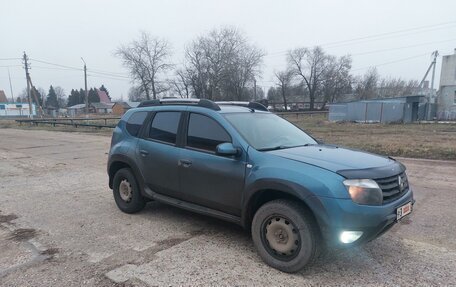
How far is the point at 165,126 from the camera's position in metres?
4.91

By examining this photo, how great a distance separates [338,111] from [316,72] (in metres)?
48.4

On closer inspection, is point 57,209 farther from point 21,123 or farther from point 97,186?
point 21,123

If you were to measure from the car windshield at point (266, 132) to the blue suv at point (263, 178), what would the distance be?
0.02 metres

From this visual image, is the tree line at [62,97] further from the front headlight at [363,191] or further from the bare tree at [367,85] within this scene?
the front headlight at [363,191]

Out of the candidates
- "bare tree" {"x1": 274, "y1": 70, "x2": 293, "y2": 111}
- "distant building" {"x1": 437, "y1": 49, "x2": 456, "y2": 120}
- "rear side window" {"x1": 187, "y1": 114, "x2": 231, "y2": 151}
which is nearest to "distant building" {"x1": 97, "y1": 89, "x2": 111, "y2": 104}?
"bare tree" {"x1": 274, "y1": 70, "x2": 293, "y2": 111}

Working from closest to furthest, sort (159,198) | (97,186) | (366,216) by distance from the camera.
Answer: (366,216) → (159,198) → (97,186)

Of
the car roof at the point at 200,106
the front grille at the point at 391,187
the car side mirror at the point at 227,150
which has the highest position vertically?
the car roof at the point at 200,106

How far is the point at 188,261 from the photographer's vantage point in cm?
379

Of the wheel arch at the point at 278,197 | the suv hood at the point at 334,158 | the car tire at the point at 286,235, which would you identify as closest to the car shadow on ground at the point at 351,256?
the car tire at the point at 286,235

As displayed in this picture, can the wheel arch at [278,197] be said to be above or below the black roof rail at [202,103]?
below

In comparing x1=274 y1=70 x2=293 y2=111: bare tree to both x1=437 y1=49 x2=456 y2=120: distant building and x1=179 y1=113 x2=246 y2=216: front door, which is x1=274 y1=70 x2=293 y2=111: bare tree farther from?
x1=179 y1=113 x2=246 y2=216: front door

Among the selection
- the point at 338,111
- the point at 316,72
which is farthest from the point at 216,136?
the point at 316,72

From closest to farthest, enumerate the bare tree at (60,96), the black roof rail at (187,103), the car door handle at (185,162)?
the car door handle at (185,162), the black roof rail at (187,103), the bare tree at (60,96)

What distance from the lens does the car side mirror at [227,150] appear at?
3851mm
